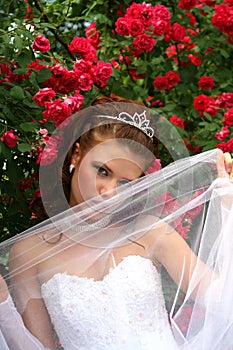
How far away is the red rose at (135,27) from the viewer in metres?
2.98

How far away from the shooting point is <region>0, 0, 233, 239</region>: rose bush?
2.39 m

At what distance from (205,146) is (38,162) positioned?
1.17 m

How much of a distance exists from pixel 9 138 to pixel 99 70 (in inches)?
20.0

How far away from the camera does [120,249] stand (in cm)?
217

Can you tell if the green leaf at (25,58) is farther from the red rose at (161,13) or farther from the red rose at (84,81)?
the red rose at (161,13)

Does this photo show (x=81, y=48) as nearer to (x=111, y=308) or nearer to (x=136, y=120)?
(x=136, y=120)

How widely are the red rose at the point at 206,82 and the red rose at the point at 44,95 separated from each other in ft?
4.29

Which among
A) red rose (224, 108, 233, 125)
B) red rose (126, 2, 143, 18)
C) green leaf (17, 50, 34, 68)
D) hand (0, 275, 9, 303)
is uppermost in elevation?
red rose (126, 2, 143, 18)

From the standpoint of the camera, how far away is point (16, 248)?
7.06 feet

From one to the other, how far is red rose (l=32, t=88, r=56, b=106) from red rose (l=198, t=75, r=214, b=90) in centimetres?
131

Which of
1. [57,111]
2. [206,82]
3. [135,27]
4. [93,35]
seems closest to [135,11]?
[135,27]

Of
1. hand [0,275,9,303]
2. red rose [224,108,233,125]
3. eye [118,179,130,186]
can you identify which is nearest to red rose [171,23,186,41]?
red rose [224,108,233,125]

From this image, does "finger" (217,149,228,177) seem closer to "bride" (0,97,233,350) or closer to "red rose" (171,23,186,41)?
"bride" (0,97,233,350)

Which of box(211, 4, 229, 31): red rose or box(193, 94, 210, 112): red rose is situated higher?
box(211, 4, 229, 31): red rose
